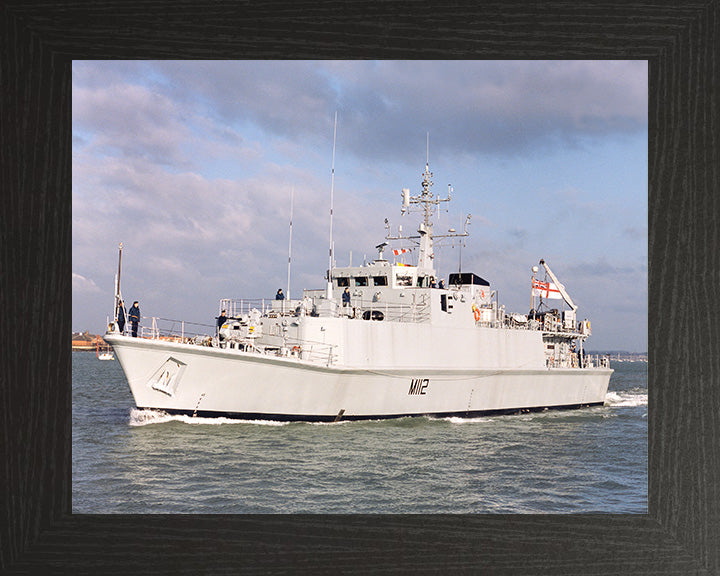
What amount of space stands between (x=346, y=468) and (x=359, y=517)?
6133 millimetres

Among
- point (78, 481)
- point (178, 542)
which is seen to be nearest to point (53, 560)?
point (178, 542)

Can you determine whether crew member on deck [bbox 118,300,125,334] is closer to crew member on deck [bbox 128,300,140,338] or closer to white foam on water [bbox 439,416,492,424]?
crew member on deck [bbox 128,300,140,338]

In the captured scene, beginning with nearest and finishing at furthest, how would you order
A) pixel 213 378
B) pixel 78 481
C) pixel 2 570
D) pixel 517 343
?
pixel 2 570 → pixel 78 481 → pixel 213 378 → pixel 517 343

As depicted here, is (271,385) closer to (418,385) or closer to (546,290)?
(418,385)

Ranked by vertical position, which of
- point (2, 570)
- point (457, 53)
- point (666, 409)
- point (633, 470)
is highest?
point (457, 53)

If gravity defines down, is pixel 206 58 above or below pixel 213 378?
above

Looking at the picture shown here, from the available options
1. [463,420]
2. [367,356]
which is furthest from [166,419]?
[463,420]

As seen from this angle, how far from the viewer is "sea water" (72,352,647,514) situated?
23.9ft

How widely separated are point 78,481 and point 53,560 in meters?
5.60

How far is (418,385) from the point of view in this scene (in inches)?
515

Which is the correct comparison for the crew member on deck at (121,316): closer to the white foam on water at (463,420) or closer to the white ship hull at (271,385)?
the white ship hull at (271,385)

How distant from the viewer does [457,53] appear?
2824mm

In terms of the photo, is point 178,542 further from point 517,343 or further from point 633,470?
point 517,343

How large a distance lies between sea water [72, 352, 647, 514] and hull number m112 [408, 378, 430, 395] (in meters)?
0.48
